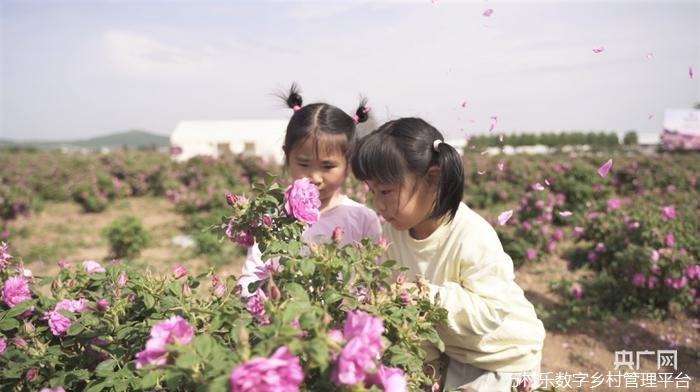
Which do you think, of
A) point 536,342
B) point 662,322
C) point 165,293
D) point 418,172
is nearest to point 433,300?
point 418,172

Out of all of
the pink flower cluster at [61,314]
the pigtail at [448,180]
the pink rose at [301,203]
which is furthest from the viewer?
the pigtail at [448,180]

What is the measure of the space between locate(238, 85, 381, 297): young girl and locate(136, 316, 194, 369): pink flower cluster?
110 cm

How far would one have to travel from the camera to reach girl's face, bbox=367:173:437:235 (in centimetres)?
169

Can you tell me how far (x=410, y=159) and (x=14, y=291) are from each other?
1319 mm

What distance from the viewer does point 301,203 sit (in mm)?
1267

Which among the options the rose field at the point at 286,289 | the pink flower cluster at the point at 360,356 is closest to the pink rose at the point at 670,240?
the rose field at the point at 286,289

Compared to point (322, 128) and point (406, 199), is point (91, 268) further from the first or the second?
point (406, 199)

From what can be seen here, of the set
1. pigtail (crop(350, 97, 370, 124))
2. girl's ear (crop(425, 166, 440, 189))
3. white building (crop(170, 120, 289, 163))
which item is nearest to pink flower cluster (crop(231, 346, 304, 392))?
girl's ear (crop(425, 166, 440, 189))

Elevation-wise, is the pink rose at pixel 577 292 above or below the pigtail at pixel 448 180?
below

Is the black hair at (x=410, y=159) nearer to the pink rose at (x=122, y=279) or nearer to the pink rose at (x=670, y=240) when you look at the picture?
the pink rose at (x=122, y=279)

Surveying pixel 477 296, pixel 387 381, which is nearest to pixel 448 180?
pixel 477 296

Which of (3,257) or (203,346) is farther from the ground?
(203,346)

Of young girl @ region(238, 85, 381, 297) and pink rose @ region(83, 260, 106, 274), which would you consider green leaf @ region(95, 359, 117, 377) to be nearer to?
pink rose @ region(83, 260, 106, 274)

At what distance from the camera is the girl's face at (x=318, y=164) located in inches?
83.0
